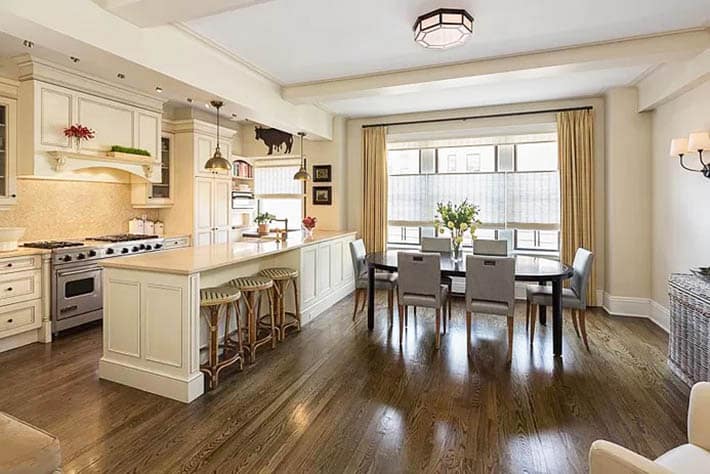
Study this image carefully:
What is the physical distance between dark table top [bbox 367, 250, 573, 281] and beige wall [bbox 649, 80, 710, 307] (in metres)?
1.22

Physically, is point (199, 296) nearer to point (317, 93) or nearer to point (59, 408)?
point (59, 408)

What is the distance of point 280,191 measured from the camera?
728 cm

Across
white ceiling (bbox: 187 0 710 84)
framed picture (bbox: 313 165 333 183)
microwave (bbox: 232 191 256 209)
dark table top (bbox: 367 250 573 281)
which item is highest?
white ceiling (bbox: 187 0 710 84)

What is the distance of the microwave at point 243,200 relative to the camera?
6840 millimetres

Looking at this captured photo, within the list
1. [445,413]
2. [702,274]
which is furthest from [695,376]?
[445,413]

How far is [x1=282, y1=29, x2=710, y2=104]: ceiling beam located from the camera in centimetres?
345

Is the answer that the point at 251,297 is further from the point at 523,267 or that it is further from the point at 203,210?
the point at 203,210

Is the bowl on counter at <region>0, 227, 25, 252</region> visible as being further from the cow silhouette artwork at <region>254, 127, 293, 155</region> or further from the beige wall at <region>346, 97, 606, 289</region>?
the beige wall at <region>346, 97, 606, 289</region>

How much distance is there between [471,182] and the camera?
20.3 feet

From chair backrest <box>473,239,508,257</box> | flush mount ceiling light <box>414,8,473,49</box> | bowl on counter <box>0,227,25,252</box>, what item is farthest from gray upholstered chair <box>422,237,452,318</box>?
bowl on counter <box>0,227,25,252</box>

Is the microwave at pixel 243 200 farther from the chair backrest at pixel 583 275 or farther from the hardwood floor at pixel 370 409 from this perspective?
the chair backrest at pixel 583 275

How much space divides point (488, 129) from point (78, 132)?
5188 mm

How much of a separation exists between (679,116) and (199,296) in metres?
5.00

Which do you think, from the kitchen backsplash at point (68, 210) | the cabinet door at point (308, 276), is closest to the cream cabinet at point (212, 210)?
the kitchen backsplash at point (68, 210)
